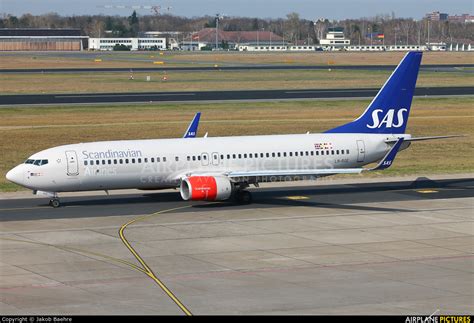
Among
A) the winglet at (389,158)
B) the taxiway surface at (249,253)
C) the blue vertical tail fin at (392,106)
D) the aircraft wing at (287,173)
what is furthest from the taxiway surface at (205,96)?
the winglet at (389,158)

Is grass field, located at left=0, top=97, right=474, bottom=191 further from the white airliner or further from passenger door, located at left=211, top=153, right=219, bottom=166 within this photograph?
passenger door, located at left=211, top=153, right=219, bottom=166

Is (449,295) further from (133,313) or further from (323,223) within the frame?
(323,223)

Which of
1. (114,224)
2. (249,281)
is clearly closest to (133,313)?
(249,281)

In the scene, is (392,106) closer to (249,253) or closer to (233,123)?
(249,253)

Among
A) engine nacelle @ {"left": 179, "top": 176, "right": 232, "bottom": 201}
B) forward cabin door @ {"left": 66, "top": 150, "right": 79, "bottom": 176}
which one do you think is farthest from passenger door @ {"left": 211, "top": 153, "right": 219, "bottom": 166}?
forward cabin door @ {"left": 66, "top": 150, "right": 79, "bottom": 176}

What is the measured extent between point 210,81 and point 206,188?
9596cm

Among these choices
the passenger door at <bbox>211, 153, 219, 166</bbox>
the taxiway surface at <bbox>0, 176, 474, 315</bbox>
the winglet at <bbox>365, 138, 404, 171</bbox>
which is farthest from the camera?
the passenger door at <bbox>211, 153, 219, 166</bbox>

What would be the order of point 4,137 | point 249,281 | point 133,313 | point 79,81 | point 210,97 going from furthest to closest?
point 79,81, point 210,97, point 4,137, point 249,281, point 133,313

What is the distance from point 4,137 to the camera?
8138 cm

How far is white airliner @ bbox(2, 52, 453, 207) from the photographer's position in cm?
5128

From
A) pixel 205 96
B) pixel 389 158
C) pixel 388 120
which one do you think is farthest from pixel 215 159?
pixel 205 96

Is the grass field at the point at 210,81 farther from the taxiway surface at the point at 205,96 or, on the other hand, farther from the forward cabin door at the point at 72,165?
the forward cabin door at the point at 72,165

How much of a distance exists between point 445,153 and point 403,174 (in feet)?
35.4

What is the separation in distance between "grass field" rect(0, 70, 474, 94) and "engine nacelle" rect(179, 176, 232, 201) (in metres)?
78.8
